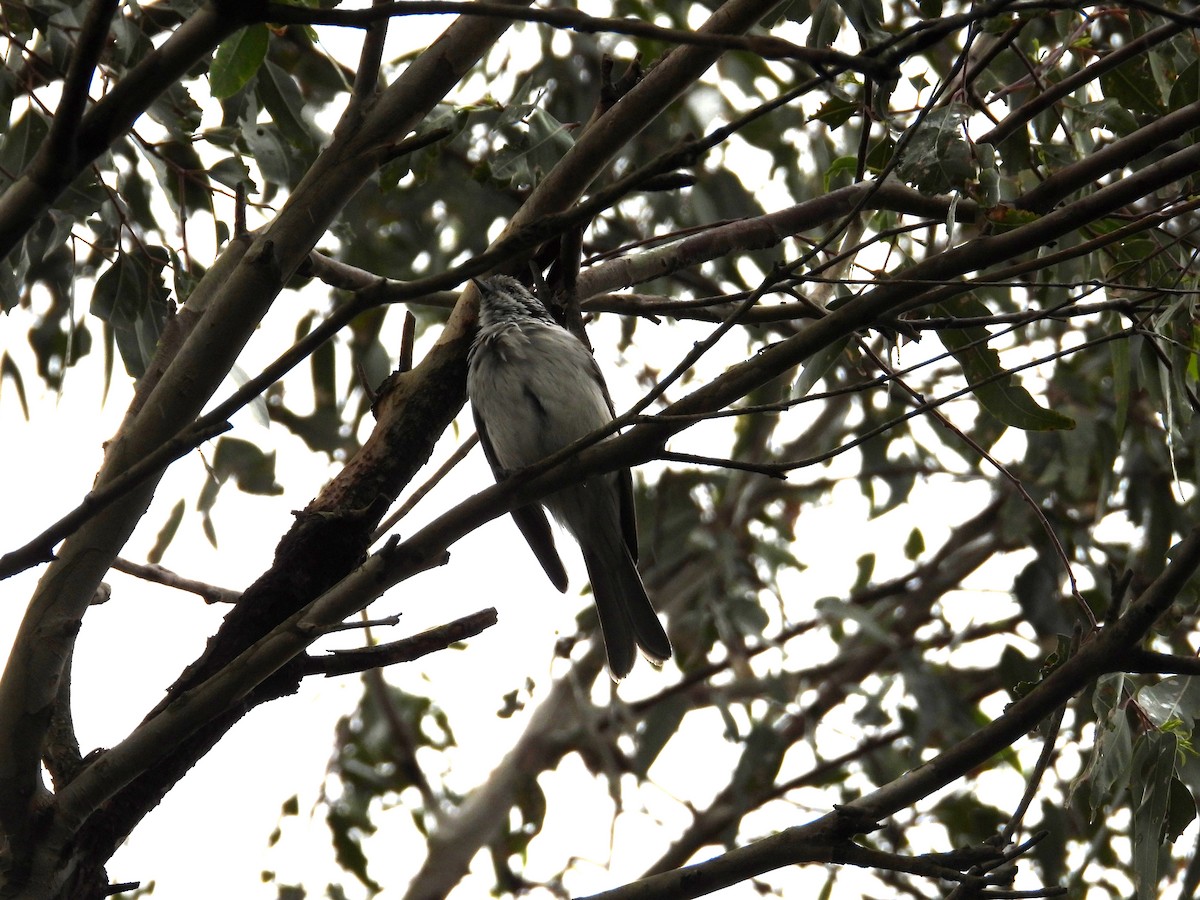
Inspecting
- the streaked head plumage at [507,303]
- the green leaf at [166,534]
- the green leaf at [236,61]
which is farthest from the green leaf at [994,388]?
the green leaf at [166,534]

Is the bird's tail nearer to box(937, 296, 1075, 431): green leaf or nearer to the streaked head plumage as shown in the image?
the streaked head plumage

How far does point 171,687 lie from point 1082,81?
7.33ft

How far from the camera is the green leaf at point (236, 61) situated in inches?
87.8

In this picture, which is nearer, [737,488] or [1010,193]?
[1010,193]

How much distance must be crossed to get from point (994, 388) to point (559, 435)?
153 centimetres

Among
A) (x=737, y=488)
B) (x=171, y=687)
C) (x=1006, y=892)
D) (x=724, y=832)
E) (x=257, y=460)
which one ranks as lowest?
(x=1006, y=892)

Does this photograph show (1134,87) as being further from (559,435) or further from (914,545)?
(914,545)

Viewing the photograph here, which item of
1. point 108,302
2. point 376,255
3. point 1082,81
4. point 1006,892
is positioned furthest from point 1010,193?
point 376,255

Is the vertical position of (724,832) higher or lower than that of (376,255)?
lower

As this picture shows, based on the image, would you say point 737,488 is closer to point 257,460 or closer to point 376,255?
point 376,255

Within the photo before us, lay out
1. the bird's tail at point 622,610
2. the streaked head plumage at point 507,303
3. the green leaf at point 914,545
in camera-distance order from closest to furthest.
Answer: the streaked head plumage at point 507,303, the bird's tail at point 622,610, the green leaf at point 914,545

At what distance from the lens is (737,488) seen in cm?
640

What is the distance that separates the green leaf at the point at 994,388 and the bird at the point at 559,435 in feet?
4.28

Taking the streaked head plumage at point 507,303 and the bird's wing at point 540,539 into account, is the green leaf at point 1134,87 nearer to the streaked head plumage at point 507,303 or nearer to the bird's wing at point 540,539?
the streaked head plumage at point 507,303
